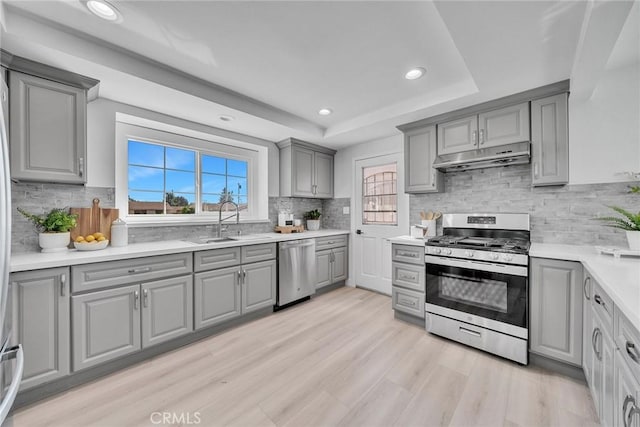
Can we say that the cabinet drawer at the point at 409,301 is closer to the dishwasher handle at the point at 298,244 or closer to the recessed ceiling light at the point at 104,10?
the dishwasher handle at the point at 298,244

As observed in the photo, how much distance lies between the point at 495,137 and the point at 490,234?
958mm

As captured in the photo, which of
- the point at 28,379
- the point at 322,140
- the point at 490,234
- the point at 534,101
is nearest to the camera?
the point at 28,379

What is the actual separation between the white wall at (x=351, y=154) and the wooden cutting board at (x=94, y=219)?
115 inches

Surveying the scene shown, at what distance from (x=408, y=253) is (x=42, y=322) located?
9.56 ft

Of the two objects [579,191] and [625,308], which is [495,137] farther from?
[625,308]

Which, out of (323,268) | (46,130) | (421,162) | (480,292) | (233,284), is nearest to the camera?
(46,130)

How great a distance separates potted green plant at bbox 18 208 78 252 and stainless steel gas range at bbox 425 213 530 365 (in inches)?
121

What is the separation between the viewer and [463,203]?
2.91 m

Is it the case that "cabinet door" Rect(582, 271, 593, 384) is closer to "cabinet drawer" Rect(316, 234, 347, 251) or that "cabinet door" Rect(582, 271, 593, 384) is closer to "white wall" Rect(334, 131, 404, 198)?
"white wall" Rect(334, 131, 404, 198)

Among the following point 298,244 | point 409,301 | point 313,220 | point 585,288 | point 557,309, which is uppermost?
point 313,220

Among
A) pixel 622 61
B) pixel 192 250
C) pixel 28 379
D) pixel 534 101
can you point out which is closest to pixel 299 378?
pixel 192 250

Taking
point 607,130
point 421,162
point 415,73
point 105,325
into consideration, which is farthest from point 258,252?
point 607,130

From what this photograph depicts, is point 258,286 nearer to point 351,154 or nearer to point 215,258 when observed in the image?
point 215,258

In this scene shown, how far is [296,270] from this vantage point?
3240mm
